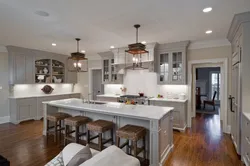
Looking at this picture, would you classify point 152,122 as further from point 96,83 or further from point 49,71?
point 49,71

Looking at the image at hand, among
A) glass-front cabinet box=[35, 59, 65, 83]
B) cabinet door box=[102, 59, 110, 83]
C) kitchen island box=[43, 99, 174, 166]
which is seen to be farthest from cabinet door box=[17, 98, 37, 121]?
cabinet door box=[102, 59, 110, 83]

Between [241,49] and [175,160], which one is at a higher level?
[241,49]

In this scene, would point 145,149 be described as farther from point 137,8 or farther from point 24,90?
point 24,90

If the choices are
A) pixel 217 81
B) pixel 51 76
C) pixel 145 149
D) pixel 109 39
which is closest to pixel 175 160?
pixel 145 149

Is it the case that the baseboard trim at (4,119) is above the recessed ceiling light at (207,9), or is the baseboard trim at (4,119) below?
below

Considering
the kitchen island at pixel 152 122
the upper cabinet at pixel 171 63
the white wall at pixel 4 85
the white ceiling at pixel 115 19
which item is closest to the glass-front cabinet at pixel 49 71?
the white wall at pixel 4 85

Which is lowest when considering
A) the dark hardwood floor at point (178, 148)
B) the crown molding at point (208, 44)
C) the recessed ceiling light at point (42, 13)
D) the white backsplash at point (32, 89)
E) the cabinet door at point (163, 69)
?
the dark hardwood floor at point (178, 148)

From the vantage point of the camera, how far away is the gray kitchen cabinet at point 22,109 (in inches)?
212

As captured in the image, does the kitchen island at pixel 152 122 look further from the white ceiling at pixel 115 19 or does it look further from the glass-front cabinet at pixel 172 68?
the glass-front cabinet at pixel 172 68

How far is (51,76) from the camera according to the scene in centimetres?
678

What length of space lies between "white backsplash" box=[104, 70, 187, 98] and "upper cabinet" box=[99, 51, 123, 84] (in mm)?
332

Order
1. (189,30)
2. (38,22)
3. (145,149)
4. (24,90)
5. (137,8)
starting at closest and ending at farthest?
(137,8) < (145,149) < (38,22) < (189,30) < (24,90)

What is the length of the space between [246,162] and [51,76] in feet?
23.0

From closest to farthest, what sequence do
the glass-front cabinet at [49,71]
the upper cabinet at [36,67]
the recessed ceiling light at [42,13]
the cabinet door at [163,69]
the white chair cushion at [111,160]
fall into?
the white chair cushion at [111,160]
the recessed ceiling light at [42,13]
the cabinet door at [163,69]
the upper cabinet at [36,67]
the glass-front cabinet at [49,71]
